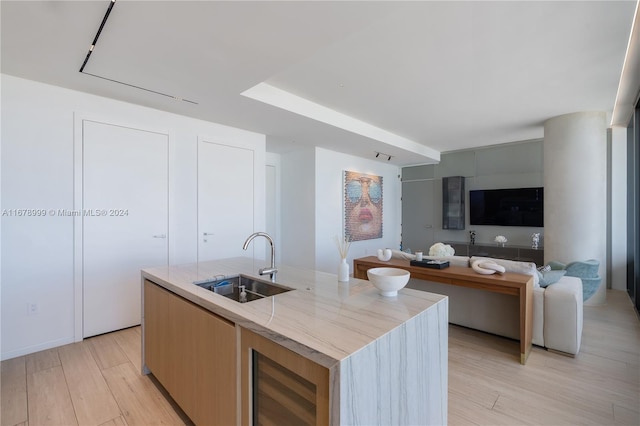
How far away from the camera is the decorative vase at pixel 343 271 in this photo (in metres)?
1.82

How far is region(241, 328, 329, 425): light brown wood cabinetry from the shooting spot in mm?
978

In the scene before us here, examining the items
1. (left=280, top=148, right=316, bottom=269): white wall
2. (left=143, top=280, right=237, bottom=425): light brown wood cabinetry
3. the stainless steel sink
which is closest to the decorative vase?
the stainless steel sink

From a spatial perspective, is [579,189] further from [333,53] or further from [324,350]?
[324,350]

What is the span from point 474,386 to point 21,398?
3239 mm

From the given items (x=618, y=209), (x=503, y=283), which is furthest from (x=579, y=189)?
(x=503, y=283)

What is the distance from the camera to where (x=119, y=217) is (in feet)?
10.5

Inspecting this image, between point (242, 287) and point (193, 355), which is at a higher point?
point (242, 287)

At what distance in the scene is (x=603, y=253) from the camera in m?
3.95

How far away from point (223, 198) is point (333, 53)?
2.41m

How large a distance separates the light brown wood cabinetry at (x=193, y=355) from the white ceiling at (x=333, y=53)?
179cm

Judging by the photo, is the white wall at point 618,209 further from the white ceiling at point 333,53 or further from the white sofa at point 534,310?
the white sofa at point 534,310

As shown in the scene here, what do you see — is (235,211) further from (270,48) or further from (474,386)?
(474,386)

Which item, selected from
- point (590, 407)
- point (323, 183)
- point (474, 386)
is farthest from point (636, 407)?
point (323, 183)

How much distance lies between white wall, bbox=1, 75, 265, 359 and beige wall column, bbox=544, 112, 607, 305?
18.5 feet
